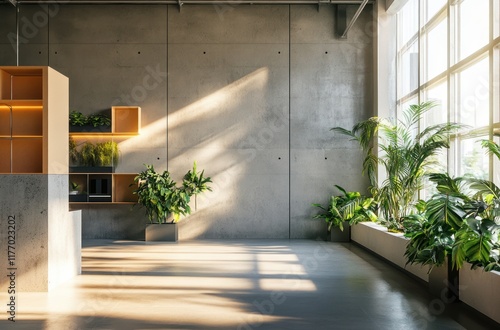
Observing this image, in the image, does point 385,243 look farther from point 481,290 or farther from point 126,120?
point 126,120

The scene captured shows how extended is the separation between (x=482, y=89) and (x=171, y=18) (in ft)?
23.2

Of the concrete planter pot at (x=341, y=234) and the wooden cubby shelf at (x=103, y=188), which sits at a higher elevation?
the wooden cubby shelf at (x=103, y=188)

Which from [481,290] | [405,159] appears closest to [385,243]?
[405,159]

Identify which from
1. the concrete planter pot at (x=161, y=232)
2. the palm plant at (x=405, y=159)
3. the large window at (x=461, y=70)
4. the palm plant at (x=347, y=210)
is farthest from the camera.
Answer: the concrete planter pot at (x=161, y=232)

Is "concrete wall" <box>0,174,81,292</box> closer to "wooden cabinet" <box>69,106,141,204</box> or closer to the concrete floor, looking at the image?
the concrete floor

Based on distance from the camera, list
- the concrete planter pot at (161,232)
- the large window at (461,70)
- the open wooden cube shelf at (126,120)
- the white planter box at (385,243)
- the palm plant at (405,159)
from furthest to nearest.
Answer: the open wooden cube shelf at (126,120)
the concrete planter pot at (161,232)
the palm plant at (405,159)
the white planter box at (385,243)
the large window at (461,70)

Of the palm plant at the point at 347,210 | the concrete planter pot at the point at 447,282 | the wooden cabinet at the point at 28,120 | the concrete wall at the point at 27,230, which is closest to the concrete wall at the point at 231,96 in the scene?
the palm plant at the point at 347,210

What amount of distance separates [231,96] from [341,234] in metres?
3.59

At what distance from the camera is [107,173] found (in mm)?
11305

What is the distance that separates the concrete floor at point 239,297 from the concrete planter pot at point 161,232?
7.12 feet

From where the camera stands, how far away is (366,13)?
11.8 metres

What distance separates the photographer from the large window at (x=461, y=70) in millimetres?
6430

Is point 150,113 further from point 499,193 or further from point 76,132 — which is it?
point 499,193

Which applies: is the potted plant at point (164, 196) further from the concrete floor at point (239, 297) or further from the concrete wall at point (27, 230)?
the concrete wall at point (27, 230)
